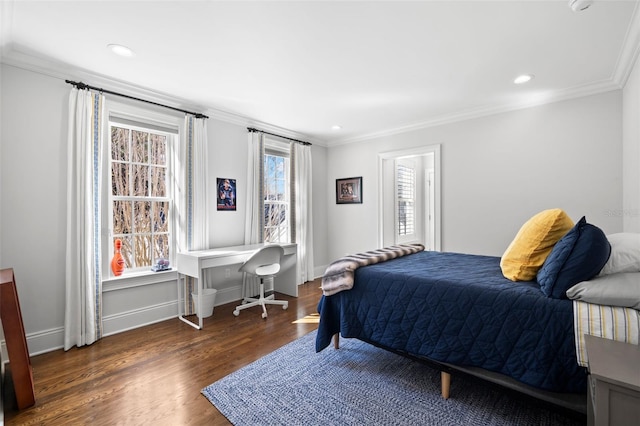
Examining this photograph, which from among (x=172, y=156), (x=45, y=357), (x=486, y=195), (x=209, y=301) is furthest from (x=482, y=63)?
(x=45, y=357)

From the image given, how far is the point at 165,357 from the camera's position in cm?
247

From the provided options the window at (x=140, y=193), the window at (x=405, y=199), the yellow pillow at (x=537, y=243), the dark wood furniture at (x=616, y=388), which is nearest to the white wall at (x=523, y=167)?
the window at (x=405, y=199)

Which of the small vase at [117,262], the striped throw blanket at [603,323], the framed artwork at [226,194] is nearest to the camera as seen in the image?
the striped throw blanket at [603,323]

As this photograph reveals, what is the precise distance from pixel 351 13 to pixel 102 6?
61.8 inches

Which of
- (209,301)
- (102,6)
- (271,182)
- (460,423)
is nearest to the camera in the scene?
(460,423)

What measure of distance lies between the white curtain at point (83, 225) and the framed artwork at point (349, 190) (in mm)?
3541

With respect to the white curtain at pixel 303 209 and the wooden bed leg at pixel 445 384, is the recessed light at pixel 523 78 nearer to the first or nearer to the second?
the wooden bed leg at pixel 445 384

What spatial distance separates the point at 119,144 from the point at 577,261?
13.1 ft

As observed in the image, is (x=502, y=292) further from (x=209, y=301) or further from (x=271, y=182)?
(x=271, y=182)

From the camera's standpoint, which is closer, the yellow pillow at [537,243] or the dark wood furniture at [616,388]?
the dark wood furniture at [616,388]

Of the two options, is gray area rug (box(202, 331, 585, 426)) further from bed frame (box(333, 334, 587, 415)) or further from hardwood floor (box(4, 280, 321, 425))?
hardwood floor (box(4, 280, 321, 425))

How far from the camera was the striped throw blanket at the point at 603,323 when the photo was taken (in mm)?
1328

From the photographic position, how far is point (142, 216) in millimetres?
3314

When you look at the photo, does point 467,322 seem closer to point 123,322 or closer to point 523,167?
point 523,167
